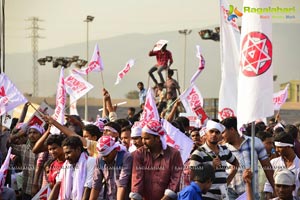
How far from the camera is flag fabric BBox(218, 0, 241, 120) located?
13.9 metres

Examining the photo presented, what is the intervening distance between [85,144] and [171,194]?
227 centimetres

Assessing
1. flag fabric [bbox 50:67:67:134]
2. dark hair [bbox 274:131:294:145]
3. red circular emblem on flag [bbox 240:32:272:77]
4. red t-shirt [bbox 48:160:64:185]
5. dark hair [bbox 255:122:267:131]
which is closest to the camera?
red circular emblem on flag [bbox 240:32:272:77]

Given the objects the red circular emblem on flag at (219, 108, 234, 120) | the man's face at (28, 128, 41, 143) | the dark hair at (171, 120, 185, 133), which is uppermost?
the red circular emblem on flag at (219, 108, 234, 120)

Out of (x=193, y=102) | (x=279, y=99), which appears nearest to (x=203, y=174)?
(x=193, y=102)

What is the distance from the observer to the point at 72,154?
35.8 feet

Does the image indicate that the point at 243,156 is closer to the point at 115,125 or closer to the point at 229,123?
the point at 229,123

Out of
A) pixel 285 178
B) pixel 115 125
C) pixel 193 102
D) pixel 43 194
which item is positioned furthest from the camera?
pixel 193 102

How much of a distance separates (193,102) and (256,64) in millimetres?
6609

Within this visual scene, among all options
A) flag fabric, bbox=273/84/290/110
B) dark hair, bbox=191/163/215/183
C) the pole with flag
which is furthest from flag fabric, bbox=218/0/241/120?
dark hair, bbox=191/163/215/183

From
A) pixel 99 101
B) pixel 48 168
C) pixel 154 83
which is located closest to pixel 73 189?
pixel 48 168

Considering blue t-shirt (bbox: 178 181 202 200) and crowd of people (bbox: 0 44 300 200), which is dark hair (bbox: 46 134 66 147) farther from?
blue t-shirt (bbox: 178 181 202 200)

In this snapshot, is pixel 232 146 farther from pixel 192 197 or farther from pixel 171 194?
pixel 192 197

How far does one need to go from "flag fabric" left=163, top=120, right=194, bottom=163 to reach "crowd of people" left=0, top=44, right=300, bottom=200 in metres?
0.53

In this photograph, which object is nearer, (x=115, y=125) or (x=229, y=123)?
(x=229, y=123)
